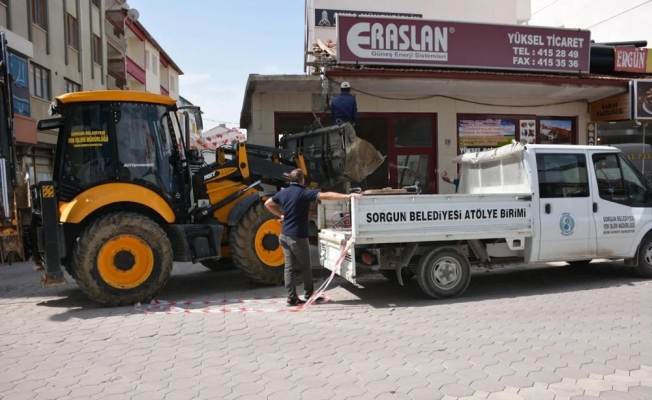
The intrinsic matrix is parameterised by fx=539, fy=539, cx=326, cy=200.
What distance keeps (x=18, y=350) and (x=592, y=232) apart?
23.6 ft

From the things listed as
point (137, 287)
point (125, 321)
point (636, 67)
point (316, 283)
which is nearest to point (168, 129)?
point (137, 287)

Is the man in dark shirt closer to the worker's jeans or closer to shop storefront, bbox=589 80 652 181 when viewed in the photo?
the worker's jeans

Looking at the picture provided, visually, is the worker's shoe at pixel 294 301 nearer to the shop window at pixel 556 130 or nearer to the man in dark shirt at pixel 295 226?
the man in dark shirt at pixel 295 226

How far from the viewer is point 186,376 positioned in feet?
14.2

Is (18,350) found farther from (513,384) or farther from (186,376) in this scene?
(513,384)

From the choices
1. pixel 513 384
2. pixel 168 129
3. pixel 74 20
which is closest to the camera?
pixel 513 384

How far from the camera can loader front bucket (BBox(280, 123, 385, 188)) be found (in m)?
9.00

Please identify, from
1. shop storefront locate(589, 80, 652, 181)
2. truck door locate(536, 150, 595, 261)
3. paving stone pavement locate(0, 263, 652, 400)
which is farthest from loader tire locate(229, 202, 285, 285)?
shop storefront locate(589, 80, 652, 181)

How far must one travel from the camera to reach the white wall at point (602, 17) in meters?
22.5

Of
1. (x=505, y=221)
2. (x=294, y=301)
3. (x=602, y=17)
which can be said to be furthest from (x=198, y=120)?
(x=602, y=17)

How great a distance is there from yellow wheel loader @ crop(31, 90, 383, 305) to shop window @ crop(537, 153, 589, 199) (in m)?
3.85

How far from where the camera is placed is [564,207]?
7.47 meters

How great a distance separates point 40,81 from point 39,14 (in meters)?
2.51

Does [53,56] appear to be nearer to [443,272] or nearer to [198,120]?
[198,120]
